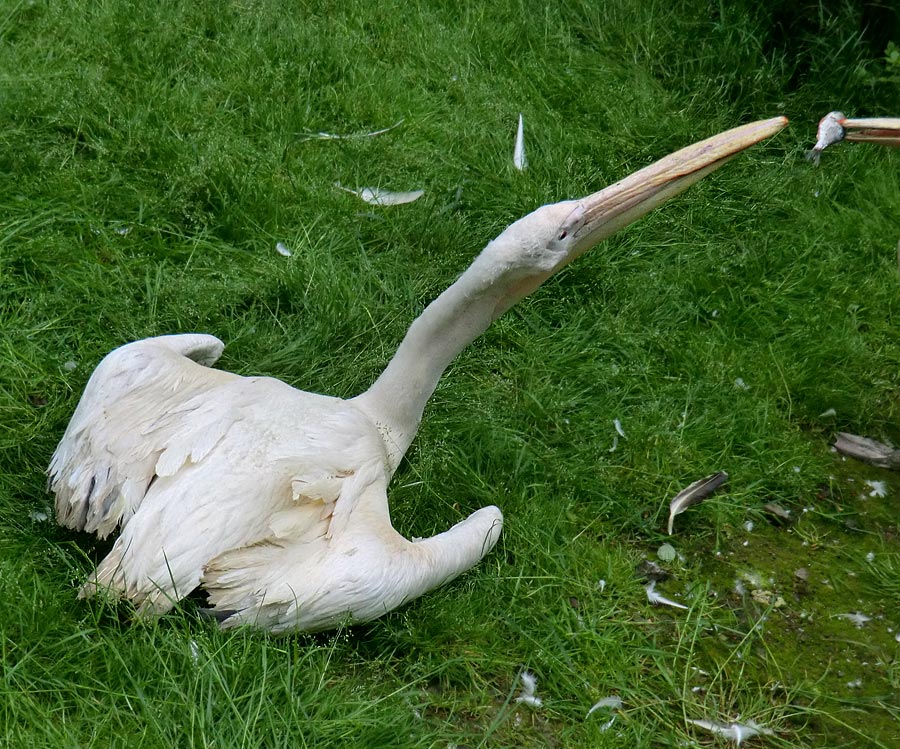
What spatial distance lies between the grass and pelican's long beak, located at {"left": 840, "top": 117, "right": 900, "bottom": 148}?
89cm

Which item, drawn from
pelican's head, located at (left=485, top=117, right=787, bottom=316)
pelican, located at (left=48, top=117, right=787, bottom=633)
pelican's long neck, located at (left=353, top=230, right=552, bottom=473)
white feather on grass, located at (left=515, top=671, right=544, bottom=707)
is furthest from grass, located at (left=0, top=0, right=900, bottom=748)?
pelican's head, located at (left=485, top=117, right=787, bottom=316)

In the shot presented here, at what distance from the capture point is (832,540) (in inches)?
A: 141

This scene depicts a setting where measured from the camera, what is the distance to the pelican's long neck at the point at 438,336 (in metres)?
2.92

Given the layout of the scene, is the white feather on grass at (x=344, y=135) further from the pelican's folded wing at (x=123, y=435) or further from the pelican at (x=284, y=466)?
the pelican's folded wing at (x=123, y=435)

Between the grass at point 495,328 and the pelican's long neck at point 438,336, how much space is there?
0.88 feet

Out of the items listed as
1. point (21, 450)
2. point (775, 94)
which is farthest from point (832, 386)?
point (21, 450)

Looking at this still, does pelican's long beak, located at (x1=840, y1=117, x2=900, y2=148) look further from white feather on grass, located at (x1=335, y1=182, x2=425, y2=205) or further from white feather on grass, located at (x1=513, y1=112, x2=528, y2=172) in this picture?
white feather on grass, located at (x1=335, y1=182, x2=425, y2=205)

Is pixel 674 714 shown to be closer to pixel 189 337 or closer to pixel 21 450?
pixel 189 337

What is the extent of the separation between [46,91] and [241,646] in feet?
8.95

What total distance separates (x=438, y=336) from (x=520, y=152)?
1.83 metres

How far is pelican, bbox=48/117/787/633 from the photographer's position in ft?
8.70

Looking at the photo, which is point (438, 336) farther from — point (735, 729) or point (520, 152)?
point (520, 152)

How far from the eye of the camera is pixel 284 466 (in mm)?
2844

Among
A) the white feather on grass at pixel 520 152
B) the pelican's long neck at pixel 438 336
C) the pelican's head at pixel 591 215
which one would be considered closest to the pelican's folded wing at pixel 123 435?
the pelican's long neck at pixel 438 336
